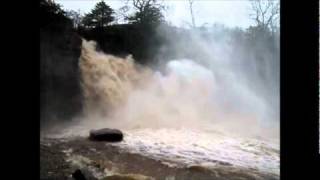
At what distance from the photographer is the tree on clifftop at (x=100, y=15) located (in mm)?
3081

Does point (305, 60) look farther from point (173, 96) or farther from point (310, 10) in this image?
point (173, 96)

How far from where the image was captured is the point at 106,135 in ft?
17.1

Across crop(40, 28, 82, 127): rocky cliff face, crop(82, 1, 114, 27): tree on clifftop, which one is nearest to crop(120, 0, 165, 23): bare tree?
crop(82, 1, 114, 27): tree on clifftop

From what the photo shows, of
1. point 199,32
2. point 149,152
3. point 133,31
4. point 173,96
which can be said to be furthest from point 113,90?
point 199,32

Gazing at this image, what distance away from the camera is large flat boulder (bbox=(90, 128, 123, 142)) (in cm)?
514

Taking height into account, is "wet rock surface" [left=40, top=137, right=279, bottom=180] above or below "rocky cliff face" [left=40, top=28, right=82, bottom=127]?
below

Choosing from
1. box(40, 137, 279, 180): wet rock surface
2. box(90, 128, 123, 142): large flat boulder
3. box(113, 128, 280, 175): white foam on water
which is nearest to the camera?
box(40, 137, 279, 180): wet rock surface

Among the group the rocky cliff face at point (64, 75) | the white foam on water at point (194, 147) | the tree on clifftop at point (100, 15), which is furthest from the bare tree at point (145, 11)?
the white foam on water at point (194, 147)

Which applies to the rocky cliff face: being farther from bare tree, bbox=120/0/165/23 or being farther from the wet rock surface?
bare tree, bbox=120/0/165/23

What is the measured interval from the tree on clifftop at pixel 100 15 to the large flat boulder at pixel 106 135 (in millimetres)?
1749

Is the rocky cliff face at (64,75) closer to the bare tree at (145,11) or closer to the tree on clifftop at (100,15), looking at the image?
the tree on clifftop at (100,15)

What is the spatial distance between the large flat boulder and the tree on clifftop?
175cm

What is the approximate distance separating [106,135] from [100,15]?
228cm

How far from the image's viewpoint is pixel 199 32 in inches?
145
